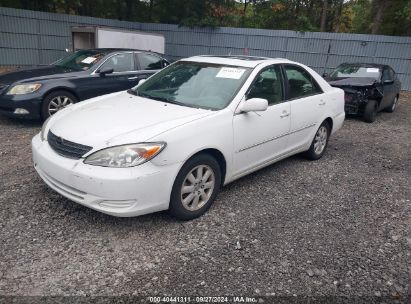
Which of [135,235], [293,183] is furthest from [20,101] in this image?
[293,183]

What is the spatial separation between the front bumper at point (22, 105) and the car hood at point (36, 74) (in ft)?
1.10

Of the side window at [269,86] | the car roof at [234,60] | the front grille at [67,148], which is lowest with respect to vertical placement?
the front grille at [67,148]

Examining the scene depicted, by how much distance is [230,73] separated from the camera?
405 cm

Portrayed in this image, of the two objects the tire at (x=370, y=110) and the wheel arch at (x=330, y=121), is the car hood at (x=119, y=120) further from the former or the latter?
the tire at (x=370, y=110)

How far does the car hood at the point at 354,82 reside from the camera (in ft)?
27.7

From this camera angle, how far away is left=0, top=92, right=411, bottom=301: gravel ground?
2.61 meters

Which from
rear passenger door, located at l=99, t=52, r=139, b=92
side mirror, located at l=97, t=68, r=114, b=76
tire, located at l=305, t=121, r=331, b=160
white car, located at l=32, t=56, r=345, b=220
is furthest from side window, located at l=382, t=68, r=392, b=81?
side mirror, located at l=97, t=68, r=114, b=76

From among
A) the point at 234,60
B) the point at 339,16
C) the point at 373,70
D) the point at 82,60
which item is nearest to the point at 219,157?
the point at 234,60

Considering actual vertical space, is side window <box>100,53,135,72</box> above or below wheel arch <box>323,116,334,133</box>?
above

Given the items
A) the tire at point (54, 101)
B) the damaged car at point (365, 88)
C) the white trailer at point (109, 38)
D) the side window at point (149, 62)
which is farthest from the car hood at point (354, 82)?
the white trailer at point (109, 38)

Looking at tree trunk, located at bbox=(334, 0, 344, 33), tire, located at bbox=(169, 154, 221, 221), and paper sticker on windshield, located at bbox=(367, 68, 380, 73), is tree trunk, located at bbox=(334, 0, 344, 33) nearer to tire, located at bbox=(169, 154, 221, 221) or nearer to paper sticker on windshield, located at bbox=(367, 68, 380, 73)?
paper sticker on windshield, located at bbox=(367, 68, 380, 73)

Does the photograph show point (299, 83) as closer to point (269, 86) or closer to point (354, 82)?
point (269, 86)

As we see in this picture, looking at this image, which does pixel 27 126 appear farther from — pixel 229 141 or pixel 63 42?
pixel 63 42

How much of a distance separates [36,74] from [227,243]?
16.8 feet
